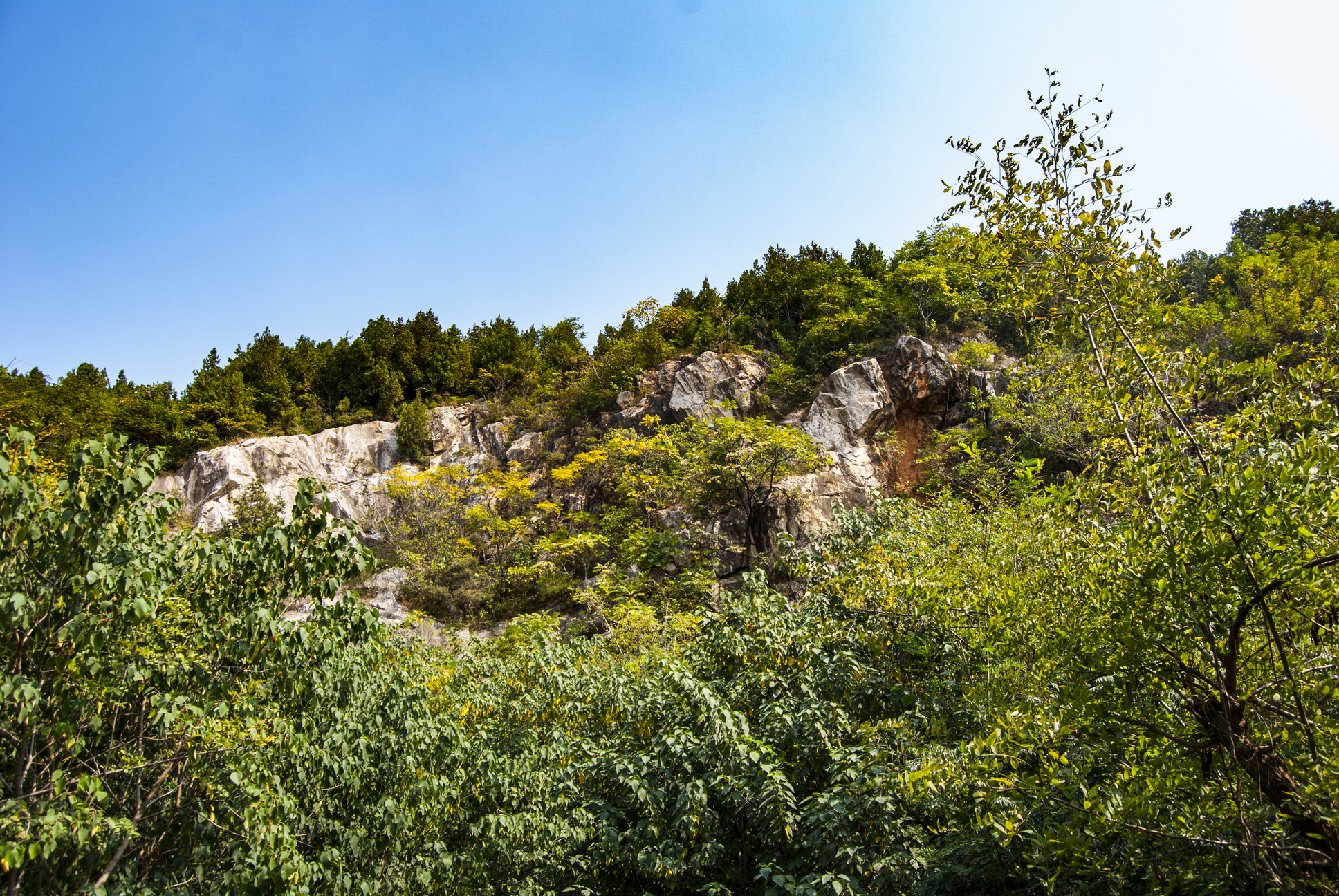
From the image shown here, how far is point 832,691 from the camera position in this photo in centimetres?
745

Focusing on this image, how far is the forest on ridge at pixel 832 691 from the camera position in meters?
3.70

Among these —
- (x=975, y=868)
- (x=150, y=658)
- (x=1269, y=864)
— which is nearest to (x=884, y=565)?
(x=975, y=868)

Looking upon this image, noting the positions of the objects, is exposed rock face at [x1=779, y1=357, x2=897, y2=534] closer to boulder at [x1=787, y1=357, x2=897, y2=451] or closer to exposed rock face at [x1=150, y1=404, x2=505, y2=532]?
boulder at [x1=787, y1=357, x2=897, y2=451]

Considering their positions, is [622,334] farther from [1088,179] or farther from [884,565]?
[1088,179]

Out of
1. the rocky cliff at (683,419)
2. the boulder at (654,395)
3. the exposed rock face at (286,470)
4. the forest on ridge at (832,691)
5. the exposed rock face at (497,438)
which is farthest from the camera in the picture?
the exposed rock face at (497,438)

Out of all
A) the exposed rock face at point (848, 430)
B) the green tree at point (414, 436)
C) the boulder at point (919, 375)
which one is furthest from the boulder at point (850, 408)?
the green tree at point (414, 436)

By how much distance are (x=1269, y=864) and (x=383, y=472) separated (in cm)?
3166

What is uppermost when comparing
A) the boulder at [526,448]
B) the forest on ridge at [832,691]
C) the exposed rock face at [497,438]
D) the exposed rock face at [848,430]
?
the exposed rock face at [497,438]

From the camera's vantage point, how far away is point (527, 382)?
116 ft


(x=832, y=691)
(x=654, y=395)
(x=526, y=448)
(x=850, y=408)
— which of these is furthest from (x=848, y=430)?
(x=832, y=691)

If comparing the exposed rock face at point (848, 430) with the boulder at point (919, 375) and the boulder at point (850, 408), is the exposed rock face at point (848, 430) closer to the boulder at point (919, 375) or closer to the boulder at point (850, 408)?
the boulder at point (850, 408)

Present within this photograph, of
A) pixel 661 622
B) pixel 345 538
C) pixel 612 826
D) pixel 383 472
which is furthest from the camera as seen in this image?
pixel 383 472

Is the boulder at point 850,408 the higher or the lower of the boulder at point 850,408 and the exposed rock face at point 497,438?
the lower

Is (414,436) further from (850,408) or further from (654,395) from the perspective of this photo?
(850,408)
